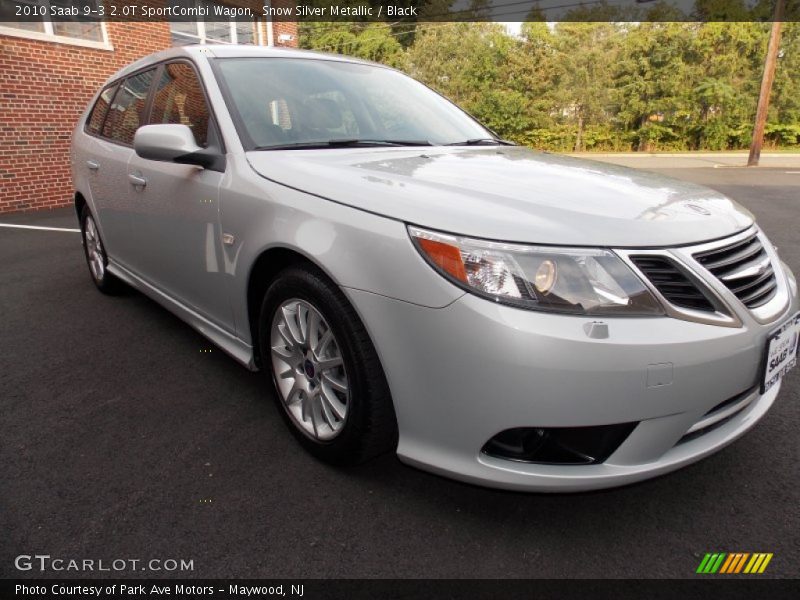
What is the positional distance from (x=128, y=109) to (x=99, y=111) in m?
0.65

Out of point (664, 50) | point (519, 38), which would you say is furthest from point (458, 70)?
point (664, 50)

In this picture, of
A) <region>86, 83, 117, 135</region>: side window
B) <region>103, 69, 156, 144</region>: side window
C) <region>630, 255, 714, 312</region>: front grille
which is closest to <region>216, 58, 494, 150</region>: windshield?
<region>103, 69, 156, 144</region>: side window

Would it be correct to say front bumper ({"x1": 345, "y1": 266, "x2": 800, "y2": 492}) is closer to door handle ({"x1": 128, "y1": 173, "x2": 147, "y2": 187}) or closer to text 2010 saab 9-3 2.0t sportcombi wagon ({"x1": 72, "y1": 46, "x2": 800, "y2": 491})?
text 2010 saab 9-3 2.0t sportcombi wagon ({"x1": 72, "y1": 46, "x2": 800, "y2": 491})

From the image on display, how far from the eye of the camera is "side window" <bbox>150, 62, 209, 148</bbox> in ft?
8.13

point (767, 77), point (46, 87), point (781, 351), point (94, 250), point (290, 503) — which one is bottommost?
point (290, 503)

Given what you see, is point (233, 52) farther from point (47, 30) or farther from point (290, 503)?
point (47, 30)

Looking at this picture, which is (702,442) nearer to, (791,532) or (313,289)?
(791,532)

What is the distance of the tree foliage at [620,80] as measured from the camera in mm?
26891

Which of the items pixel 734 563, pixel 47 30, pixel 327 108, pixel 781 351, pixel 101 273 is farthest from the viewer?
pixel 47 30

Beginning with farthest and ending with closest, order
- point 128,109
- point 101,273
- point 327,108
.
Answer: point 101,273 → point 128,109 → point 327,108

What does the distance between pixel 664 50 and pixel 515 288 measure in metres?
30.9

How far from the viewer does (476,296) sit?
148cm

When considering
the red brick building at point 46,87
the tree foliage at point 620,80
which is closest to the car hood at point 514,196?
the red brick building at point 46,87

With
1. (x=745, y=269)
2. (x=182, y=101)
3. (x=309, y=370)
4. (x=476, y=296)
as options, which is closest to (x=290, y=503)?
(x=309, y=370)
